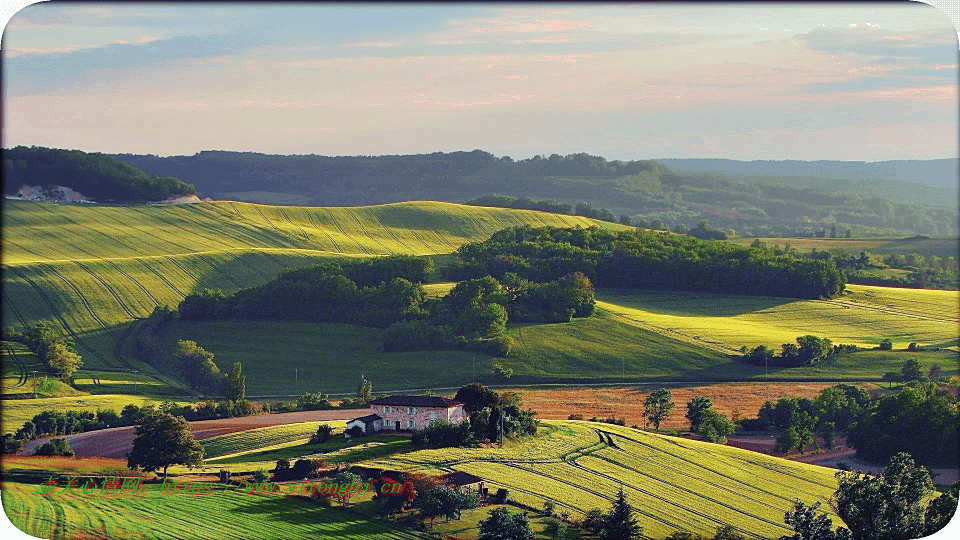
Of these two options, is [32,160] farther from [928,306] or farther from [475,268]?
[928,306]

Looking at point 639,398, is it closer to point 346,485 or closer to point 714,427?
point 714,427

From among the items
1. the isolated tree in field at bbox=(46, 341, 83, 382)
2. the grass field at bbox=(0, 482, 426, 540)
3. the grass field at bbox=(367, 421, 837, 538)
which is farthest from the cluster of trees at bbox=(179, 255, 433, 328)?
the grass field at bbox=(0, 482, 426, 540)

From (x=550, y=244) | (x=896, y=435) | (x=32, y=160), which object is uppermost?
(x=32, y=160)

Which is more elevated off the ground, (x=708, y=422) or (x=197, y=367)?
(x=197, y=367)

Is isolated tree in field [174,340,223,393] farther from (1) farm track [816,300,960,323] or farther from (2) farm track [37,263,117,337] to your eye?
(1) farm track [816,300,960,323]

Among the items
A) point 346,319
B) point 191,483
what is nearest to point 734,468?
point 191,483

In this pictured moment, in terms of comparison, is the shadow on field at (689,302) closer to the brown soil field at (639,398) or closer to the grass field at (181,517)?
the brown soil field at (639,398)

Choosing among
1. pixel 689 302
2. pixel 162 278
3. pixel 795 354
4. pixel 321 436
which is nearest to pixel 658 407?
pixel 795 354
